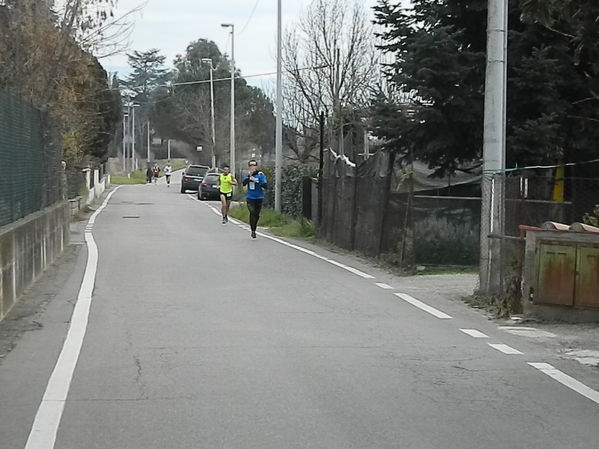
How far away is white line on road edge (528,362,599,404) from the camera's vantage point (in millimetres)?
7473

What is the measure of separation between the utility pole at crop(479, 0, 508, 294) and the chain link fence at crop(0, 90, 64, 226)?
6428mm

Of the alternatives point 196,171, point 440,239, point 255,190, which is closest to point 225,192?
point 255,190

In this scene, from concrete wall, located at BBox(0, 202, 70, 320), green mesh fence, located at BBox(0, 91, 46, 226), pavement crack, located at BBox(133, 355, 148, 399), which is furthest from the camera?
green mesh fence, located at BBox(0, 91, 46, 226)

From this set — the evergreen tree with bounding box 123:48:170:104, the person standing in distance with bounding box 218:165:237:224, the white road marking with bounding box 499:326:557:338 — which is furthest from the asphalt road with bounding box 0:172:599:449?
the evergreen tree with bounding box 123:48:170:104

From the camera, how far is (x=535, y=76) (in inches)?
658

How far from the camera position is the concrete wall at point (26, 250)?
36.3 feet

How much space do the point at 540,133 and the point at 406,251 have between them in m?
3.11

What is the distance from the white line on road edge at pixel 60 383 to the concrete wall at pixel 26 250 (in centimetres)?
77

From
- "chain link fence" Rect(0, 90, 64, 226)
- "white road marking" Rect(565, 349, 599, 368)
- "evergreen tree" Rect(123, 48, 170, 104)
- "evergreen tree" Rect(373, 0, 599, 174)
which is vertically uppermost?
"evergreen tree" Rect(123, 48, 170, 104)

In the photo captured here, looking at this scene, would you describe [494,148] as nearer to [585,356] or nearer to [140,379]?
[585,356]

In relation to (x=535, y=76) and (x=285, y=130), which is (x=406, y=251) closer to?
(x=535, y=76)

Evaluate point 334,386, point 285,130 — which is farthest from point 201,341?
point 285,130

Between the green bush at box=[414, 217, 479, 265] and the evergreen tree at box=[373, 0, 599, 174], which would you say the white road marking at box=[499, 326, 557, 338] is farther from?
the evergreen tree at box=[373, 0, 599, 174]

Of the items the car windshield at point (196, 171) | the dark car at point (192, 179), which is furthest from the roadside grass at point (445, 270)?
the car windshield at point (196, 171)
